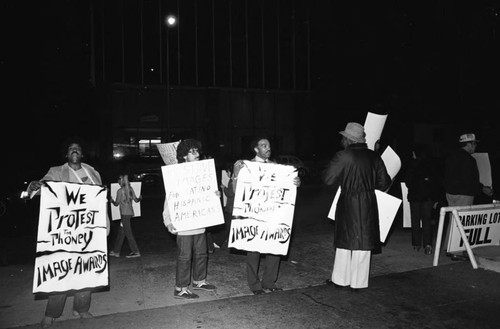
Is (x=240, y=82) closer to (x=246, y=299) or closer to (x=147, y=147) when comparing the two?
(x=147, y=147)

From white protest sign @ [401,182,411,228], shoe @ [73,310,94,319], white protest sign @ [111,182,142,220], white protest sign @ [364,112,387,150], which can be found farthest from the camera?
white protest sign @ [401,182,411,228]

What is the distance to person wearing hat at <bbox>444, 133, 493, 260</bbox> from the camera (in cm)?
682

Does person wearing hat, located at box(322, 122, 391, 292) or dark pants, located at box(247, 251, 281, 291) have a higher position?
person wearing hat, located at box(322, 122, 391, 292)

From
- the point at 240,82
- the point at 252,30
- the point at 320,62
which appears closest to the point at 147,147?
the point at 240,82

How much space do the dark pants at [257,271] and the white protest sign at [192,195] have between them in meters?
0.63

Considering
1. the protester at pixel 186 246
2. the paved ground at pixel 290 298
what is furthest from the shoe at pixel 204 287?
the protester at pixel 186 246

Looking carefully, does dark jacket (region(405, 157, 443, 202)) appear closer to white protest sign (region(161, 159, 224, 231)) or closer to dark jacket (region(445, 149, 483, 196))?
dark jacket (region(445, 149, 483, 196))

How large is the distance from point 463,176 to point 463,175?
0.05 ft

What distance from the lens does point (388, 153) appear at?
7.11 meters

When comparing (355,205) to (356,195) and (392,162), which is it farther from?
(392,162)

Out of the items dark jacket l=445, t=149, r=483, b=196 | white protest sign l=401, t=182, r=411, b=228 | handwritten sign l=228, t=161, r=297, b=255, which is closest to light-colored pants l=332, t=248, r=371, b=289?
handwritten sign l=228, t=161, r=297, b=255

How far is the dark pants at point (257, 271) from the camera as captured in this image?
5.30 m

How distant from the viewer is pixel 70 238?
4.50 meters

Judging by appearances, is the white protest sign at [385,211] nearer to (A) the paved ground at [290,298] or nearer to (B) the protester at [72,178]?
(A) the paved ground at [290,298]
